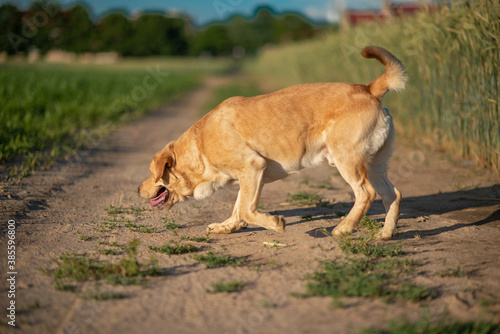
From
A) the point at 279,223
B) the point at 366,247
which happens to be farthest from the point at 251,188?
the point at 366,247

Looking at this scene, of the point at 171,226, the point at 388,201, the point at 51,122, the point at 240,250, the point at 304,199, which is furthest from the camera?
the point at 51,122

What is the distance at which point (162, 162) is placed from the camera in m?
4.69

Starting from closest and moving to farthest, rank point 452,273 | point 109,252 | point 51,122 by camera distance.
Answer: point 452,273
point 109,252
point 51,122

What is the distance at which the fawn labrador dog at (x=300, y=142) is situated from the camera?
4246 mm

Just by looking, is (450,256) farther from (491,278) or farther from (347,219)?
(347,219)

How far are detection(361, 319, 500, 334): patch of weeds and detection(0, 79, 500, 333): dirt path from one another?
138 millimetres

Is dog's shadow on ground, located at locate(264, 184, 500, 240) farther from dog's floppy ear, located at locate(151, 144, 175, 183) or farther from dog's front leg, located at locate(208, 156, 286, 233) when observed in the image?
dog's floppy ear, located at locate(151, 144, 175, 183)

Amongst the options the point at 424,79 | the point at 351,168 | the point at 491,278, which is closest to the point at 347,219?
the point at 351,168

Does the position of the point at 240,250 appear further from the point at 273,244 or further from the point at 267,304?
the point at 267,304

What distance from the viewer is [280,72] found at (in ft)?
109

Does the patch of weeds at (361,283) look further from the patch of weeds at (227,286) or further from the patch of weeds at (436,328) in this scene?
the patch of weeds at (227,286)

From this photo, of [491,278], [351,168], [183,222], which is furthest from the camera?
[183,222]

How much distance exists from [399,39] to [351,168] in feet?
22.4

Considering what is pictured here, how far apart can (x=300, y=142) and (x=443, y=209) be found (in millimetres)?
2324
